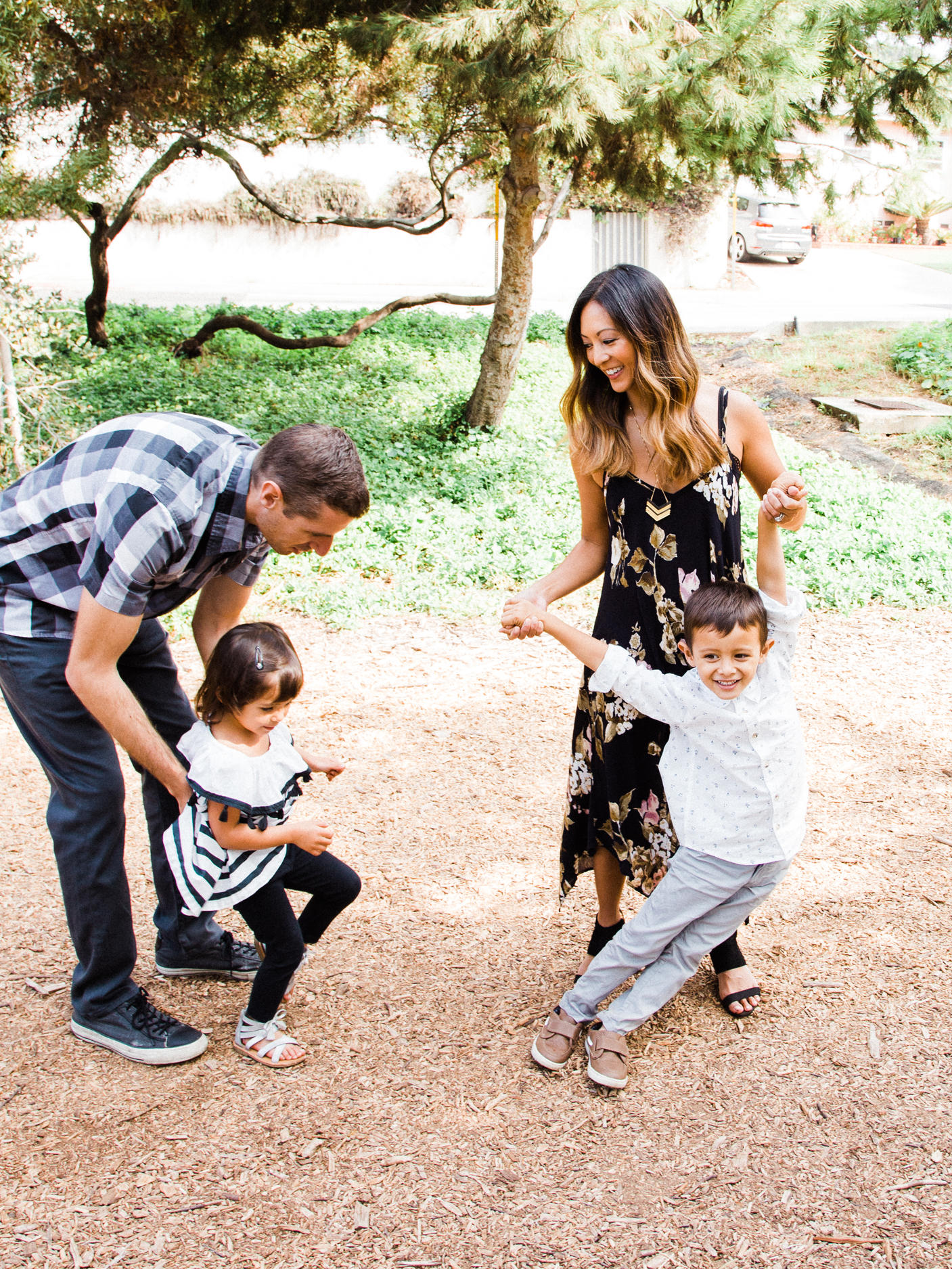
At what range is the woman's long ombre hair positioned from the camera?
8.10 ft

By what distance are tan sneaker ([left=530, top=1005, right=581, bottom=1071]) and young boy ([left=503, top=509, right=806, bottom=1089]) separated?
0.08m

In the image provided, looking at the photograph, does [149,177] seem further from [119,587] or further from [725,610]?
[725,610]

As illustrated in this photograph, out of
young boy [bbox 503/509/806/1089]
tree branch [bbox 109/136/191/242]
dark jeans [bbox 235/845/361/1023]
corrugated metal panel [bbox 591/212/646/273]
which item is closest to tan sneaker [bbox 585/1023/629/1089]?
young boy [bbox 503/509/806/1089]

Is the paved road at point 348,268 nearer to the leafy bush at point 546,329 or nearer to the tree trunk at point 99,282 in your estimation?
the leafy bush at point 546,329

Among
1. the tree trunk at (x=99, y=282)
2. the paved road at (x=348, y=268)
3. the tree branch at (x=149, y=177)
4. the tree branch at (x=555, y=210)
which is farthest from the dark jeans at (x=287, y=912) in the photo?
the paved road at (x=348, y=268)

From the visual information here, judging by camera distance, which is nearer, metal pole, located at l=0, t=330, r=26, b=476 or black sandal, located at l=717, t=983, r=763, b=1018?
black sandal, located at l=717, t=983, r=763, b=1018

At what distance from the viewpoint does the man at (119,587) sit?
2227 mm

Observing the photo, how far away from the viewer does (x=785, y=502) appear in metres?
2.39

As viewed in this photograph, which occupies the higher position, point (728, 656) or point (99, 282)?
point (99, 282)

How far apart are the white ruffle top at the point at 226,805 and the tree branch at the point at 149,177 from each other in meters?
9.42

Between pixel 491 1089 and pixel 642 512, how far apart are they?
144 centimetres

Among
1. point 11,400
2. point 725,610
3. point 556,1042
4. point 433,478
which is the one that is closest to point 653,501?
point 725,610

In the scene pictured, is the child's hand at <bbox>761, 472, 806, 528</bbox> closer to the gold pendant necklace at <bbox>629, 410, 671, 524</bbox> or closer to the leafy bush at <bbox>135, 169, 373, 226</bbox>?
the gold pendant necklace at <bbox>629, 410, 671, 524</bbox>

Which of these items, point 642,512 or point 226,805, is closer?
point 226,805
